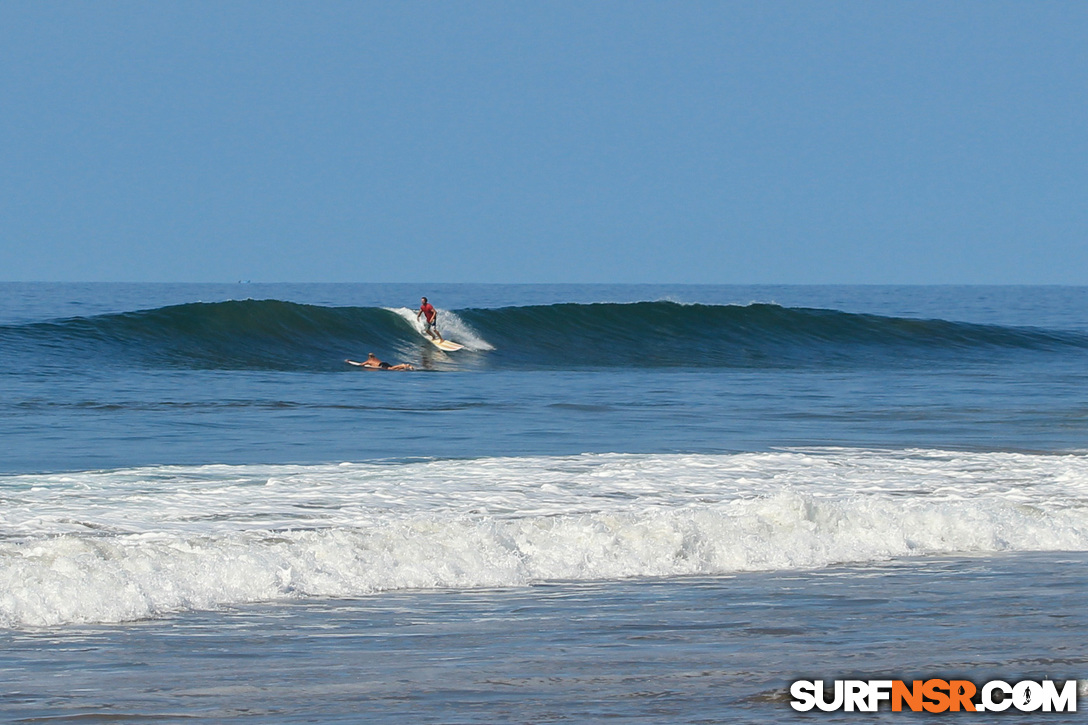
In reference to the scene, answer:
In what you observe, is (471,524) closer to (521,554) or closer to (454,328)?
(521,554)

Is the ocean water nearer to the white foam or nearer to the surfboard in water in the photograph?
the surfboard in water

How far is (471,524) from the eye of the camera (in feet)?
24.4

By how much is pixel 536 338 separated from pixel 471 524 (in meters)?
24.5

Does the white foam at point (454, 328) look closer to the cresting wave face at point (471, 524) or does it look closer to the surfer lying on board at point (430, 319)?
the surfer lying on board at point (430, 319)

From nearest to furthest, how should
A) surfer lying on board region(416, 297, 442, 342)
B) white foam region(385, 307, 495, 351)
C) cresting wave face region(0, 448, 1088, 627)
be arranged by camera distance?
1. cresting wave face region(0, 448, 1088, 627)
2. surfer lying on board region(416, 297, 442, 342)
3. white foam region(385, 307, 495, 351)

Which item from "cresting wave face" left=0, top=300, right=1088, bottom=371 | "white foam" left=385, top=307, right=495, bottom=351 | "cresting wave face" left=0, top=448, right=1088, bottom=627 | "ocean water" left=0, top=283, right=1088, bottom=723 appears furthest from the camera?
"white foam" left=385, top=307, right=495, bottom=351

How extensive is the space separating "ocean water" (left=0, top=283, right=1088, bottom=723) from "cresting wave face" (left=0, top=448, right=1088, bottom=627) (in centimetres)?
3

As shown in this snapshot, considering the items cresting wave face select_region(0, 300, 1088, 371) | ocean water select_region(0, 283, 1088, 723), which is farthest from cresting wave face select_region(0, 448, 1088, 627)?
cresting wave face select_region(0, 300, 1088, 371)

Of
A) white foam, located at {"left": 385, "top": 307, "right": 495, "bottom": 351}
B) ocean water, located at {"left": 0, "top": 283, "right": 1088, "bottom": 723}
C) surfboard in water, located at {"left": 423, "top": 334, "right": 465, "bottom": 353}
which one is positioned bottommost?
ocean water, located at {"left": 0, "top": 283, "right": 1088, "bottom": 723}

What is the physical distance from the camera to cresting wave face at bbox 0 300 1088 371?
1049 inches

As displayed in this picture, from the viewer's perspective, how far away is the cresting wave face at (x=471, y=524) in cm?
620

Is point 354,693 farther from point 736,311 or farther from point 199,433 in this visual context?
point 736,311

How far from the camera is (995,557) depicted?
729 cm

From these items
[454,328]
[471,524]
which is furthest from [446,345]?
[471,524]
